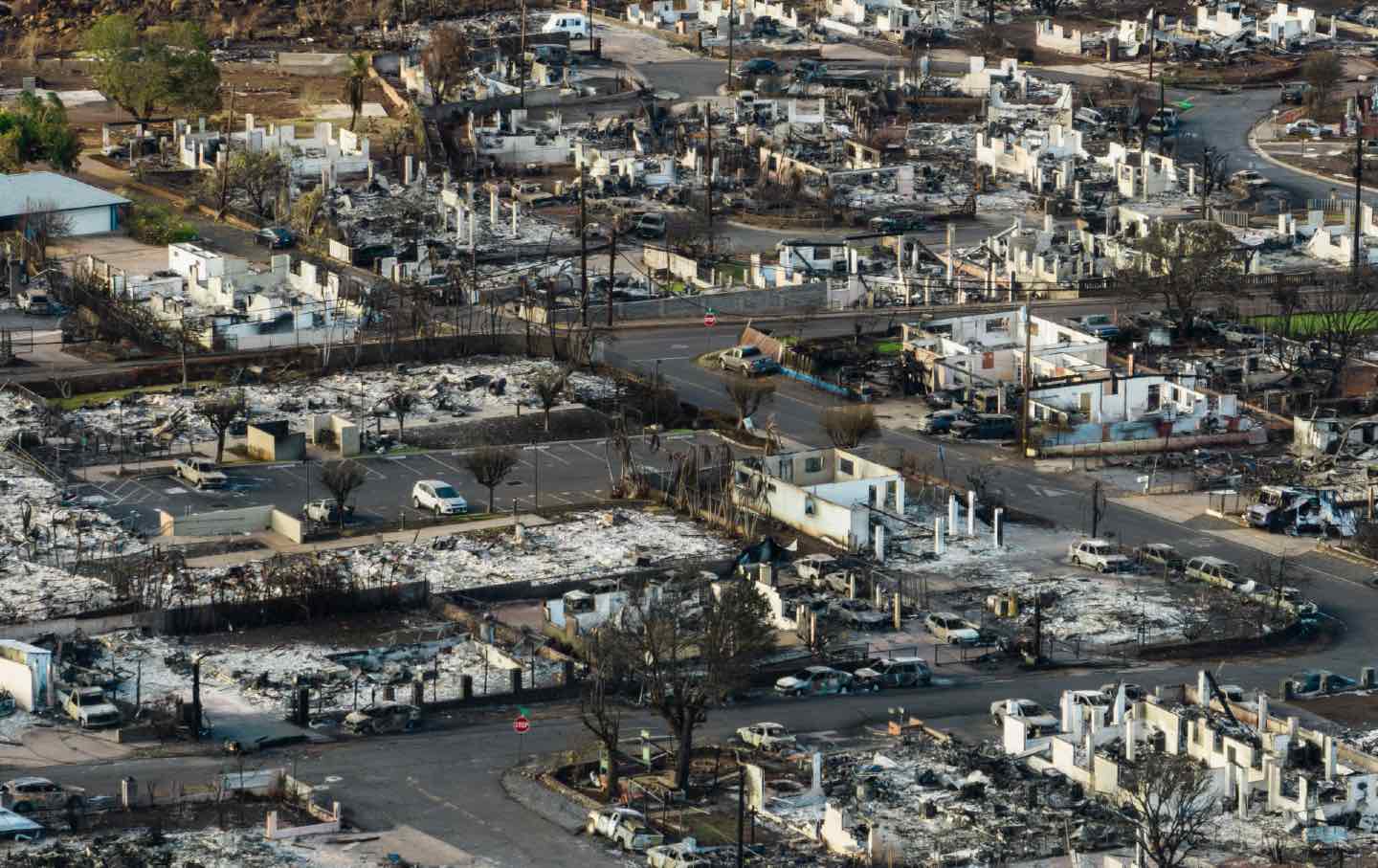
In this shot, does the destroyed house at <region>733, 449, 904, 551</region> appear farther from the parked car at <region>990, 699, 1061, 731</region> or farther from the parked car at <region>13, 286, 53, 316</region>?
the parked car at <region>13, 286, 53, 316</region>

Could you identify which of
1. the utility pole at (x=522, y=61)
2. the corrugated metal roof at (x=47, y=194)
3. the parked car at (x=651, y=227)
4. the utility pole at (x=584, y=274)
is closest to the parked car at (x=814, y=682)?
the utility pole at (x=584, y=274)

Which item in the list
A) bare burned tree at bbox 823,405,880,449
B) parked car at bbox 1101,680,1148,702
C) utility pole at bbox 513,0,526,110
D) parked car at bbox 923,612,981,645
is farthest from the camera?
utility pole at bbox 513,0,526,110

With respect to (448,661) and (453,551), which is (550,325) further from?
(448,661)

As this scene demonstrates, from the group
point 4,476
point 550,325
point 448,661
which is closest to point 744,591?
point 448,661

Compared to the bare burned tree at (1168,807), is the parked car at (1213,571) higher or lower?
lower

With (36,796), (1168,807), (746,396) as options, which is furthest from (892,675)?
(746,396)

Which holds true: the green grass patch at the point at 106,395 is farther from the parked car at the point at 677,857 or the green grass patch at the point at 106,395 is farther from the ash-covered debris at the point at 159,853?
the parked car at the point at 677,857

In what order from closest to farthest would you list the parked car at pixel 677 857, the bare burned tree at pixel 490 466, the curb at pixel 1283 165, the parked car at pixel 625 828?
the parked car at pixel 677 857
the parked car at pixel 625 828
the bare burned tree at pixel 490 466
the curb at pixel 1283 165

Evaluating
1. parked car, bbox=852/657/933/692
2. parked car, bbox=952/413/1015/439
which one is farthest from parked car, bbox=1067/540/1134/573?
parked car, bbox=952/413/1015/439
